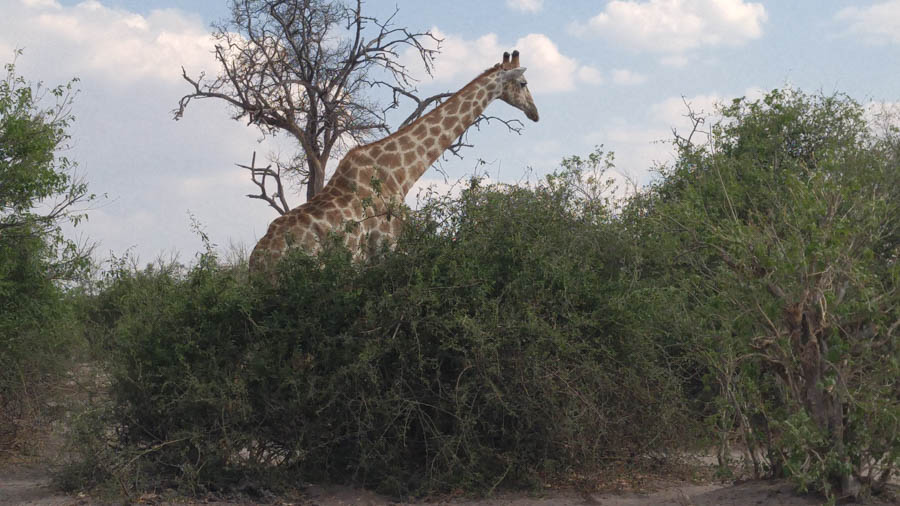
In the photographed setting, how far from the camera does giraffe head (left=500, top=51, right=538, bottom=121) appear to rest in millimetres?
12258

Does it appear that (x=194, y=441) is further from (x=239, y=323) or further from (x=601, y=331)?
(x=601, y=331)

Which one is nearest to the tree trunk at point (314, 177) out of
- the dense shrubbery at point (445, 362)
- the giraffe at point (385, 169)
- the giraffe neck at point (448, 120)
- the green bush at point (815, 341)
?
the giraffe at point (385, 169)

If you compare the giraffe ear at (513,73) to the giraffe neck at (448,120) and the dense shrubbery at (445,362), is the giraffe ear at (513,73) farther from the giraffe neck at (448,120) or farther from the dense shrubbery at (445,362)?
the dense shrubbery at (445,362)

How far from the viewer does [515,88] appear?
12.4 m

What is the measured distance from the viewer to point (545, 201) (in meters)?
7.22

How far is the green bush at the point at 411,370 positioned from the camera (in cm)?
631

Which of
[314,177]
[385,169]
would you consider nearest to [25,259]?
[385,169]

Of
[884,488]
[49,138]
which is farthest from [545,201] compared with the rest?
[49,138]

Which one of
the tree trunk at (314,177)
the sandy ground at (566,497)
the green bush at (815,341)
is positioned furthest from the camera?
the tree trunk at (314,177)

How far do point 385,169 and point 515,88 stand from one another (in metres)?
2.73

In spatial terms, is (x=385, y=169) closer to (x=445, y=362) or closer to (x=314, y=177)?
(x=445, y=362)

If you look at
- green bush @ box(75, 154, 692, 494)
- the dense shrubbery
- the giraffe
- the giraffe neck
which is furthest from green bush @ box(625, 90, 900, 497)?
the giraffe neck

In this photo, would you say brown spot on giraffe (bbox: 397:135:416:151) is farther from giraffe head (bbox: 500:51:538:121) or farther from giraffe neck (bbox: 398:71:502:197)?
giraffe head (bbox: 500:51:538:121)

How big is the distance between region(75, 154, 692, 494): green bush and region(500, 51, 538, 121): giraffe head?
5590 mm
